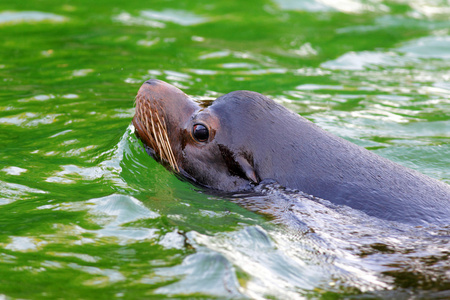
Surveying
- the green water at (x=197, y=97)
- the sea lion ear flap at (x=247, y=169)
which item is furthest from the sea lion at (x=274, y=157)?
the green water at (x=197, y=97)

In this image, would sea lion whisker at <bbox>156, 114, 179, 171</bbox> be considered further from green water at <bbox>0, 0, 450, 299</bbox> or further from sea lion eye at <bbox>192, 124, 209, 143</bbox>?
sea lion eye at <bbox>192, 124, 209, 143</bbox>

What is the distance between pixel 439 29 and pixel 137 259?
10.5 m

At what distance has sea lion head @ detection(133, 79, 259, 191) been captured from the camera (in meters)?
5.84

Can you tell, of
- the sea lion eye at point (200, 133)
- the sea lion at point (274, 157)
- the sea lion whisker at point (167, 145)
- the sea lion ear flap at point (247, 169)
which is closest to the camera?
the sea lion at point (274, 157)

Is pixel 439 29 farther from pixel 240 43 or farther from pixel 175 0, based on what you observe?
pixel 175 0

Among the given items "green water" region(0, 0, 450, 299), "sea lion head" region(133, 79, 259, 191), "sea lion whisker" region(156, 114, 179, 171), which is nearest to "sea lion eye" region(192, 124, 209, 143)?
"sea lion head" region(133, 79, 259, 191)

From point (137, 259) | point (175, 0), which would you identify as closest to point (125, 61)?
point (175, 0)

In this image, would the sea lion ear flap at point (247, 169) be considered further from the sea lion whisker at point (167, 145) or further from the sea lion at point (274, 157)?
the sea lion whisker at point (167, 145)

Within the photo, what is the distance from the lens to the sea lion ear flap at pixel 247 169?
5.75m

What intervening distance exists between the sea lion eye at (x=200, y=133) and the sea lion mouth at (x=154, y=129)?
363 mm

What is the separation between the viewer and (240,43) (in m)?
11.9

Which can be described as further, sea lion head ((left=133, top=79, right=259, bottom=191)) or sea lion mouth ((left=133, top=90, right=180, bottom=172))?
sea lion mouth ((left=133, top=90, right=180, bottom=172))

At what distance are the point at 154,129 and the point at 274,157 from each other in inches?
52.2

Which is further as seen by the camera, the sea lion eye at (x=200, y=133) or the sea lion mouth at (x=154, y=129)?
the sea lion mouth at (x=154, y=129)
